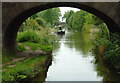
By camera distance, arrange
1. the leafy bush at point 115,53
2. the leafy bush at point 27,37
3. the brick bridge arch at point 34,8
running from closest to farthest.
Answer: the leafy bush at point 115,53 < the brick bridge arch at point 34,8 < the leafy bush at point 27,37

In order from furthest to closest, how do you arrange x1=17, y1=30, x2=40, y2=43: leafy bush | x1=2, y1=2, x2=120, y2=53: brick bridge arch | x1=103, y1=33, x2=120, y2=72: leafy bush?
x1=17, y1=30, x2=40, y2=43: leafy bush → x1=2, y1=2, x2=120, y2=53: brick bridge arch → x1=103, y1=33, x2=120, y2=72: leafy bush

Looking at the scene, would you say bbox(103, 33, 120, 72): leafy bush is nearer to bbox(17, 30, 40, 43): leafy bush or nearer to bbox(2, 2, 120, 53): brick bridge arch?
bbox(2, 2, 120, 53): brick bridge arch

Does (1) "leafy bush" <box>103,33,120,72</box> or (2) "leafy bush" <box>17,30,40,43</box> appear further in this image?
(2) "leafy bush" <box>17,30,40,43</box>

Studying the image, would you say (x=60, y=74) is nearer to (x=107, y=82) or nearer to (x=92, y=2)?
(x=107, y=82)

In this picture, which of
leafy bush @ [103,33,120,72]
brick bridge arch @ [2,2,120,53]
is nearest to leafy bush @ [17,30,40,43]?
brick bridge arch @ [2,2,120,53]

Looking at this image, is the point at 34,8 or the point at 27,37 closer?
the point at 34,8

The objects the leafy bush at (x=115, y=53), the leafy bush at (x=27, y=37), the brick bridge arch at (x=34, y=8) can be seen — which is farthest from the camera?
the leafy bush at (x=27, y=37)

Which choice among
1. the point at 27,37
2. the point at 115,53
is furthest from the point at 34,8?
the point at 27,37

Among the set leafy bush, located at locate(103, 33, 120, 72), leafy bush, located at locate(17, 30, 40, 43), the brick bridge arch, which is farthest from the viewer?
leafy bush, located at locate(17, 30, 40, 43)

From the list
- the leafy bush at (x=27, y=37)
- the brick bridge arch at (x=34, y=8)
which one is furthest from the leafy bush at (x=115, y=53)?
the leafy bush at (x=27, y=37)

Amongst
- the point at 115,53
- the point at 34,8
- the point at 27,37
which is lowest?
the point at 115,53

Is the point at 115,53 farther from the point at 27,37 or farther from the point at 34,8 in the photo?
A: the point at 27,37

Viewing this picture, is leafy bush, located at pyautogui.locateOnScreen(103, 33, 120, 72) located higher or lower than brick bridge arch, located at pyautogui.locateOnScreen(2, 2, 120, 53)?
lower

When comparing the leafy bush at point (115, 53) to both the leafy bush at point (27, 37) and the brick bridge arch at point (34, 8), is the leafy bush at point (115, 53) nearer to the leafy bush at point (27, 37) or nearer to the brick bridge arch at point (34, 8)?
the brick bridge arch at point (34, 8)
